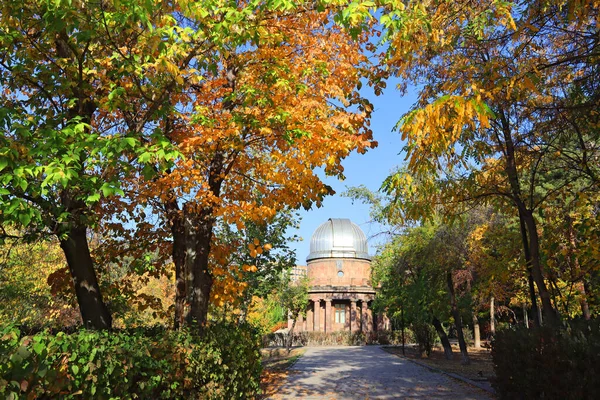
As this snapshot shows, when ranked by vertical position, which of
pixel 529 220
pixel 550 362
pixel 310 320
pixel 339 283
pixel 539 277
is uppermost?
pixel 339 283

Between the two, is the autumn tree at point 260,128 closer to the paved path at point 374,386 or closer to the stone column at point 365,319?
the paved path at point 374,386

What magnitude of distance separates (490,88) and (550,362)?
4081 mm

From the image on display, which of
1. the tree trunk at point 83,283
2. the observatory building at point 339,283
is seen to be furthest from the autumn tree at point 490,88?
the observatory building at point 339,283

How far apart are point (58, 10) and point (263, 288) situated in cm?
1808

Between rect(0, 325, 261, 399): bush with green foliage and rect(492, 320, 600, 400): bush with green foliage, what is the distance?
194 inches

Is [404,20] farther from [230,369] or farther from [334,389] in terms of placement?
[334,389]

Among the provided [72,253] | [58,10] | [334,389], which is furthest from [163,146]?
[334,389]

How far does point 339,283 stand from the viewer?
55438 mm

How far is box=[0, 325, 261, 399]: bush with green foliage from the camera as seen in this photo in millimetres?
3373

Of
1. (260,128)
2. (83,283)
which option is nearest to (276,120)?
(260,128)

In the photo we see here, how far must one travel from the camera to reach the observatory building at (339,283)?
2105 inches

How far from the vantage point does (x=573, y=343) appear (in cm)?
634

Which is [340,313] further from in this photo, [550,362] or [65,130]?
[65,130]

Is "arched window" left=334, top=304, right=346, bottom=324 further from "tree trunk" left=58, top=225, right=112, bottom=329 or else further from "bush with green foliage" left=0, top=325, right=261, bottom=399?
"tree trunk" left=58, top=225, right=112, bottom=329
